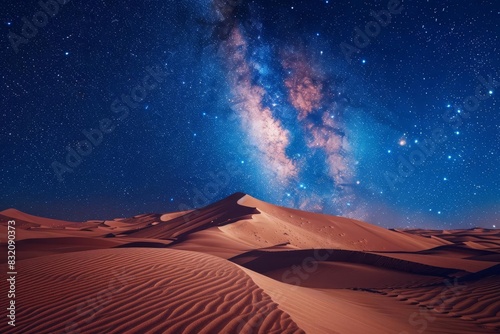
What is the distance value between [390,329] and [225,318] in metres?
2.71

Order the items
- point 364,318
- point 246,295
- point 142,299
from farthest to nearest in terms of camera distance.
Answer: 1. point 364,318
2. point 246,295
3. point 142,299

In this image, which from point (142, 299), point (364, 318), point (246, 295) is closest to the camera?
point (142, 299)

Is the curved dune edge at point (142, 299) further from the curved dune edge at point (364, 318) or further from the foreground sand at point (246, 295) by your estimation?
the curved dune edge at point (364, 318)

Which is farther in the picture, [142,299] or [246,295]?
[246,295]

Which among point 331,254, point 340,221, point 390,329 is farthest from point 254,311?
point 340,221

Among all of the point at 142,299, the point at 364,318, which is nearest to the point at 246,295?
the point at 142,299

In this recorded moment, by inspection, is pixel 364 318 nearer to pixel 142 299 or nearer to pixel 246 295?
pixel 246 295

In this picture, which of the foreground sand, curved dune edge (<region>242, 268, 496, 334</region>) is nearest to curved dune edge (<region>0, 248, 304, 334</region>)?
the foreground sand

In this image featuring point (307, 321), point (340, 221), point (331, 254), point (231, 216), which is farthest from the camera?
point (340, 221)

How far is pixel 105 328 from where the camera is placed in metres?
3.35

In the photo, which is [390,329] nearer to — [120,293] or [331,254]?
[120,293]

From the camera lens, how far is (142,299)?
420 cm

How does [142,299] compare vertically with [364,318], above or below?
below

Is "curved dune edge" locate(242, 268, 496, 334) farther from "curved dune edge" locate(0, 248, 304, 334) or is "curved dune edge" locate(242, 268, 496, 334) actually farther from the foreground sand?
"curved dune edge" locate(0, 248, 304, 334)
